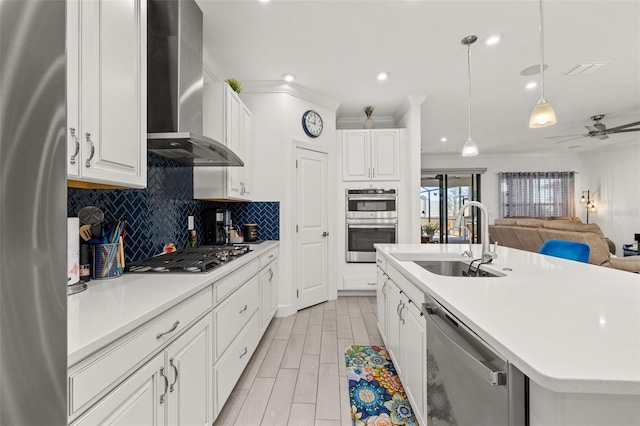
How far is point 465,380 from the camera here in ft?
3.19

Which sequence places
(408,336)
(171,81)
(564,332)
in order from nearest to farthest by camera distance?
(564,332)
(408,336)
(171,81)

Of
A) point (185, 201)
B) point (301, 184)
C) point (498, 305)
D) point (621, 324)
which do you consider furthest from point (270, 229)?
point (621, 324)

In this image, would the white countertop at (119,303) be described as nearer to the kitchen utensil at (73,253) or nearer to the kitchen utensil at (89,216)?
the kitchen utensil at (73,253)

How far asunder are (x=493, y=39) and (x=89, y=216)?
11.1 feet

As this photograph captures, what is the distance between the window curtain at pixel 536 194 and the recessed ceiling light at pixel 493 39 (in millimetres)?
6180

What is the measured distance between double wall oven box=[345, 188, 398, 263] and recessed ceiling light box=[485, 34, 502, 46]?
2.01 m

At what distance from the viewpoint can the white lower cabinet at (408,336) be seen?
1471mm

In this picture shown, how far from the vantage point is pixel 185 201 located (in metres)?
2.60

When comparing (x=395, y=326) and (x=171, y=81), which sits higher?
(x=171, y=81)

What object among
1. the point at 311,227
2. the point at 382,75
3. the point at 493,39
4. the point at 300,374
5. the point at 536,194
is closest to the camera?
the point at 300,374

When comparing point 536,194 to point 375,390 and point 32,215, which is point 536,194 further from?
point 32,215

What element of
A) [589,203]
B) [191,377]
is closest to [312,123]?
[191,377]

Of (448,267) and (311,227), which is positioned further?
(311,227)

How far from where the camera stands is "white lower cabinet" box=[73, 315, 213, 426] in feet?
2.81
